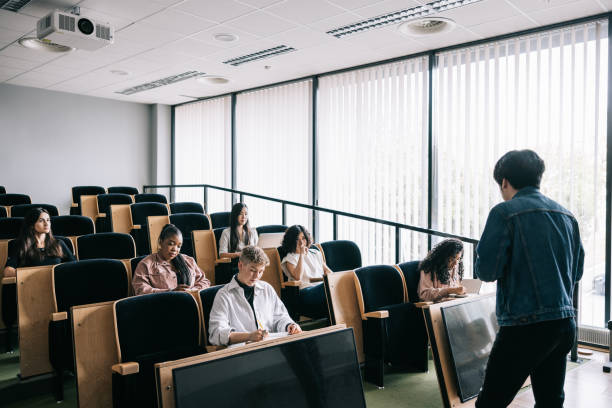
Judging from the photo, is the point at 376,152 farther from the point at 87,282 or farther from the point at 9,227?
the point at 9,227

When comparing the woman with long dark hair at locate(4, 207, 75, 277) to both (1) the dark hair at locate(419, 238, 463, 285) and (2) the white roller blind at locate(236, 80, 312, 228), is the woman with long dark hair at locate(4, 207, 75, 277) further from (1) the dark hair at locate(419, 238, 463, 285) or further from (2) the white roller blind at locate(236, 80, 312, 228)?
(2) the white roller blind at locate(236, 80, 312, 228)

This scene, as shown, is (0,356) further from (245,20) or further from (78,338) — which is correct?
(245,20)

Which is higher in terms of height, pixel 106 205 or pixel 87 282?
pixel 106 205

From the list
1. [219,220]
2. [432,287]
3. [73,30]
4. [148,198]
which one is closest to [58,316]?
[432,287]

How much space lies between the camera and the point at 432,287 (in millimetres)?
3787

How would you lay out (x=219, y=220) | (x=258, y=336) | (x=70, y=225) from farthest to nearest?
(x=219, y=220) < (x=70, y=225) < (x=258, y=336)

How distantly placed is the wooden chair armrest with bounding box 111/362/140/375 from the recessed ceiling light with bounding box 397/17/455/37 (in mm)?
4103

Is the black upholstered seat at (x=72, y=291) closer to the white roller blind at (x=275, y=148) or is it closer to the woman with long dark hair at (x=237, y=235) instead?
the woman with long dark hair at (x=237, y=235)

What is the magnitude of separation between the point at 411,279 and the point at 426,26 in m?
2.78

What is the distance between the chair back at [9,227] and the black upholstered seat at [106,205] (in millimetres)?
1158

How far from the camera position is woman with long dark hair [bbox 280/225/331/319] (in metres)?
4.11


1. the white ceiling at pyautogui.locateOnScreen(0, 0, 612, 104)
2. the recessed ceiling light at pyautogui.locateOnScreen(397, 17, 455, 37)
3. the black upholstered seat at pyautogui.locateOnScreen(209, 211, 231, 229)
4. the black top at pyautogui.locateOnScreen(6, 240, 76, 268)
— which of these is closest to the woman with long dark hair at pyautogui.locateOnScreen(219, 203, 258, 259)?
the black upholstered seat at pyautogui.locateOnScreen(209, 211, 231, 229)

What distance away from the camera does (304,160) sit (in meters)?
7.42

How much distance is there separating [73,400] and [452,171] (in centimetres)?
444
